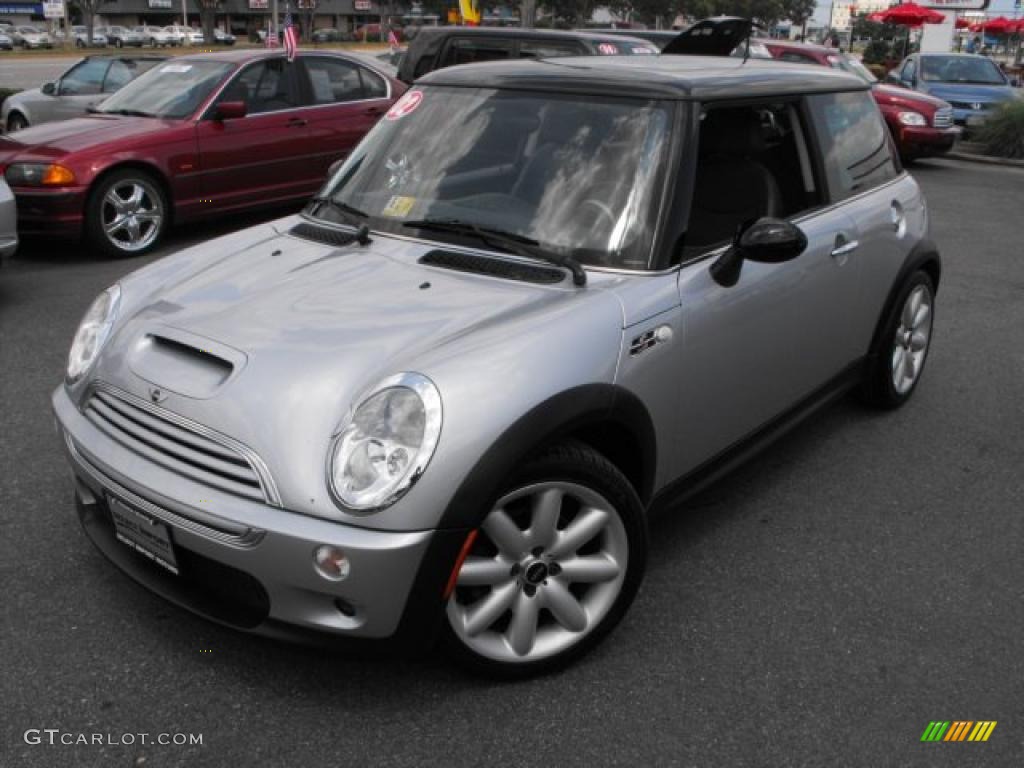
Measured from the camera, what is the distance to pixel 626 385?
9.10 ft

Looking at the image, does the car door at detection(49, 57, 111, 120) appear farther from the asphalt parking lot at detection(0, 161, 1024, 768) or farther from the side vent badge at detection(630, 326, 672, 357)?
the side vent badge at detection(630, 326, 672, 357)

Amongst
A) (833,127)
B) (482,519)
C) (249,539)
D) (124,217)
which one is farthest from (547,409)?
(124,217)

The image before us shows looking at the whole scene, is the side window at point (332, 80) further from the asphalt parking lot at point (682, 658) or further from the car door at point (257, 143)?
the asphalt parking lot at point (682, 658)

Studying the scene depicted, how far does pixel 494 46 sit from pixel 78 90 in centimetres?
592

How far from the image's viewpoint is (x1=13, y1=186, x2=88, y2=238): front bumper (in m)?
7.33

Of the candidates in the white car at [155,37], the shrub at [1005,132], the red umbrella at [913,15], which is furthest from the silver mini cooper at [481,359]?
the white car at [155,37]

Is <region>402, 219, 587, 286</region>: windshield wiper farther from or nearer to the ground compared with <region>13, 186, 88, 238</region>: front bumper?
farther from the ground

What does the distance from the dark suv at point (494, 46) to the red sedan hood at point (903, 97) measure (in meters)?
4.96

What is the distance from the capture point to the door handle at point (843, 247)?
151 inches

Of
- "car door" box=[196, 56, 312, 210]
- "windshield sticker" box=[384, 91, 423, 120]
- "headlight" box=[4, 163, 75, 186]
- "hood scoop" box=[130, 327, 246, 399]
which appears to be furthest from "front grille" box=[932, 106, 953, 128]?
"hood scoop" box=[130, 327, 246, 399]

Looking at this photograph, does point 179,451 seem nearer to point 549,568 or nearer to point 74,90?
point 549,568

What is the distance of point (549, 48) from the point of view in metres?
10.0

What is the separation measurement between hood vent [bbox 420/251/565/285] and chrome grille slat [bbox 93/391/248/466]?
0.94 m

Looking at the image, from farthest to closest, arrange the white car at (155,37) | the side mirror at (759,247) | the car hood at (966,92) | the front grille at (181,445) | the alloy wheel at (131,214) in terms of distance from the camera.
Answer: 1. the white car at (155,37)
2. the car hood at (966,92)
3. the alloy wheel at (131,214)
4. the side mirror at (759,247)
5. the front grille at (181,445)
